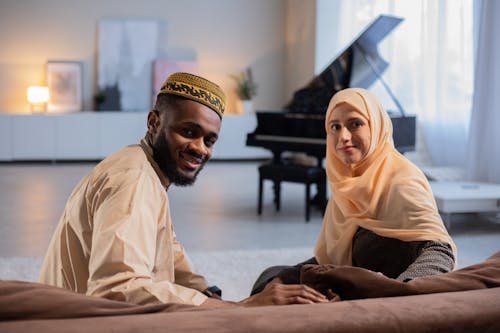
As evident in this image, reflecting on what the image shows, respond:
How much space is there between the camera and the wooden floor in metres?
5.16

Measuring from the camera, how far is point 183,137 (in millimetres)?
1798

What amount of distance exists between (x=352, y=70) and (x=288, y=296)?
17.6 feet

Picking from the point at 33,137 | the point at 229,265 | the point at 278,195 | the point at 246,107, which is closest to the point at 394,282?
the point at 229,265

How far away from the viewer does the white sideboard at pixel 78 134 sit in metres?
10.1

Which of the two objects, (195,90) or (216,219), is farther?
(216,219)

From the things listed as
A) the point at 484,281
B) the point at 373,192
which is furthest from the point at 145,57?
the point at 484,281

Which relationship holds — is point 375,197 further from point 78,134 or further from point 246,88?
point 246,88

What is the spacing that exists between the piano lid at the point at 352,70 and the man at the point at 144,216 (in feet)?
15.7

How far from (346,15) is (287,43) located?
198 cm

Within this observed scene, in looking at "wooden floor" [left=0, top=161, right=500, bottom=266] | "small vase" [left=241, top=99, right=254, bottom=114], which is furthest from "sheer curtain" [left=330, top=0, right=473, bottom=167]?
"small vase" [left=241, top=99, right=254, bottom=114]

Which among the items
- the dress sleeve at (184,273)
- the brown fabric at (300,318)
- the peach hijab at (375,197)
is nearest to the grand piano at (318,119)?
the peach hijab at (375,197)

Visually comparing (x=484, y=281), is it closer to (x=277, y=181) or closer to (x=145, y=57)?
(x=277, y=181)

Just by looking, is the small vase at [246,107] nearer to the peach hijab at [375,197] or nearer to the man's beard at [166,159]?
the peach hijab at [375,197]

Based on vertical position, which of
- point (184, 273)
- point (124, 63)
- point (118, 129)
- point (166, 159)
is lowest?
point (118, 129)
